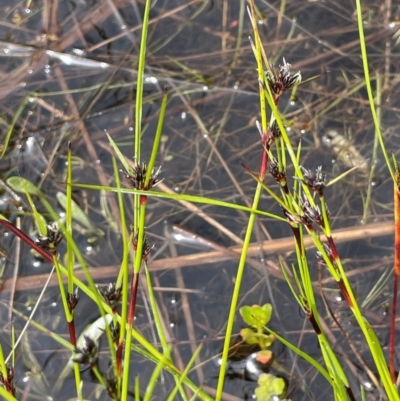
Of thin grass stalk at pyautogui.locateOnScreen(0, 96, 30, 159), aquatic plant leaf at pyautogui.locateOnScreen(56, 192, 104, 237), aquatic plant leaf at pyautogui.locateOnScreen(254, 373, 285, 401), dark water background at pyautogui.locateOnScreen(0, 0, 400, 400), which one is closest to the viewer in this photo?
aquatic plant leaf at pyautogui.locateOnScreen(254, 373, 285, 401)

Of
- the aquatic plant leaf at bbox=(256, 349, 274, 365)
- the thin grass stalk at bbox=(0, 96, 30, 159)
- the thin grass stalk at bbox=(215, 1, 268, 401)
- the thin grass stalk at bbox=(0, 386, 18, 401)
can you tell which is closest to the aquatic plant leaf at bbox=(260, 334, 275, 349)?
the aquatic plant leaf at bbox=(256, 349, 274, 365)

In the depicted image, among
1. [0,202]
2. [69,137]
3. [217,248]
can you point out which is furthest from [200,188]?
[0,202]

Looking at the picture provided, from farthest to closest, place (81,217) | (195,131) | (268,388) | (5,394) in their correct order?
(195,131) → (81,217) → (268,388) → (5,394)

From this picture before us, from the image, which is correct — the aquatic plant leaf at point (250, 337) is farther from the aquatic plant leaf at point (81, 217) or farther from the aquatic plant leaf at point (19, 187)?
the aquatic plant leaf at point (19, 187)

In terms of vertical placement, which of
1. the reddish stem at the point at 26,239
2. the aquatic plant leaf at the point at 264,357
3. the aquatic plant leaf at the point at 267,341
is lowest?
the aquatic plant leaf at the point at 264,357

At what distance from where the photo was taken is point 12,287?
1.69m

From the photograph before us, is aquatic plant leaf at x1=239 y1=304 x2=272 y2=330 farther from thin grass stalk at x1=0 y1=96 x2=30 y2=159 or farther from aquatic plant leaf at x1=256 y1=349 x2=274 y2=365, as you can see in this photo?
A: thin grass stalk at x1=0 y1=96 x2=30 y2=159

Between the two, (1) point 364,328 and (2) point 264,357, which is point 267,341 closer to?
(2) point 264,357

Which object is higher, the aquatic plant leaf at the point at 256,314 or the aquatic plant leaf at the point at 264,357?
the aquatic plant leaf at the point at 256,314

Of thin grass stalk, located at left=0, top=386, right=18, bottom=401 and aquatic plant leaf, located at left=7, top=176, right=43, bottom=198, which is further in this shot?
aquatic plant leaf, located at left=7, top=176, right=43, bottom=198

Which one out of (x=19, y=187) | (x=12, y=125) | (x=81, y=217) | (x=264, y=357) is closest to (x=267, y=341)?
(x=264, y=357)

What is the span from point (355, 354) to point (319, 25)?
4.06 feet

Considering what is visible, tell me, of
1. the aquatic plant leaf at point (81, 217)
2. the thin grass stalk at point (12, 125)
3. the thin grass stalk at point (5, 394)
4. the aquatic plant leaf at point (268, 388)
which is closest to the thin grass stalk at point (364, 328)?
the aquatic plant leaf at point (268, 388)

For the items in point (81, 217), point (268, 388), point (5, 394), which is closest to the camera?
point (5, 394)
